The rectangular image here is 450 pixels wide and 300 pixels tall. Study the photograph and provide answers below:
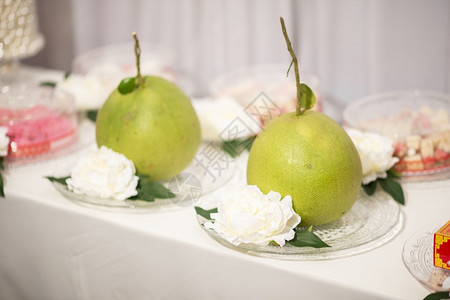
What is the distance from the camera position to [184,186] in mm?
1096

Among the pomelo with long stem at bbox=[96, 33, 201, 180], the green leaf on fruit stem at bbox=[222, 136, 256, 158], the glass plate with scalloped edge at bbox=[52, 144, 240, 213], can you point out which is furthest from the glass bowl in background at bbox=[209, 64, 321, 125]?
the pomelo with long stem at bbox=[96, 33, 201, 180]

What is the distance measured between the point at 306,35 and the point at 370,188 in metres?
1.19

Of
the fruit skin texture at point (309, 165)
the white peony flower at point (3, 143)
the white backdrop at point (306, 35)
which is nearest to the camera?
the fruit skin texture at point (309, 165)

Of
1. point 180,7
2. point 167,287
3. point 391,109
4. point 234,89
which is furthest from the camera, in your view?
point 180,7

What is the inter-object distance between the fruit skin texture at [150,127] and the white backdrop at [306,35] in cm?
106

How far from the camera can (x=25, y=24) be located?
1.65 m

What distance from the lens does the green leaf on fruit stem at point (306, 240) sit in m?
0.86

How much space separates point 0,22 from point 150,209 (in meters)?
0.85

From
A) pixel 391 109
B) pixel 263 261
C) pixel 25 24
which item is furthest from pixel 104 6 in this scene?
pixel 263 261

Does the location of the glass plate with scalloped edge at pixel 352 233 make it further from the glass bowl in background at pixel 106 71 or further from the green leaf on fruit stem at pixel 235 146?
the glass bowl in background at pixel 106 71

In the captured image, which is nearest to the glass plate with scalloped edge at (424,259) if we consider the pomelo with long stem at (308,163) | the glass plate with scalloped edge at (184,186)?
the pomelo with long stem at (308,163)

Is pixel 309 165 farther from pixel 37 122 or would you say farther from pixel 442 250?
pixel 37 122

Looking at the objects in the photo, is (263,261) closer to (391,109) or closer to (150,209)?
(150,209)

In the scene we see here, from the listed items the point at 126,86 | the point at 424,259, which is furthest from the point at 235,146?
the point at 424,259
